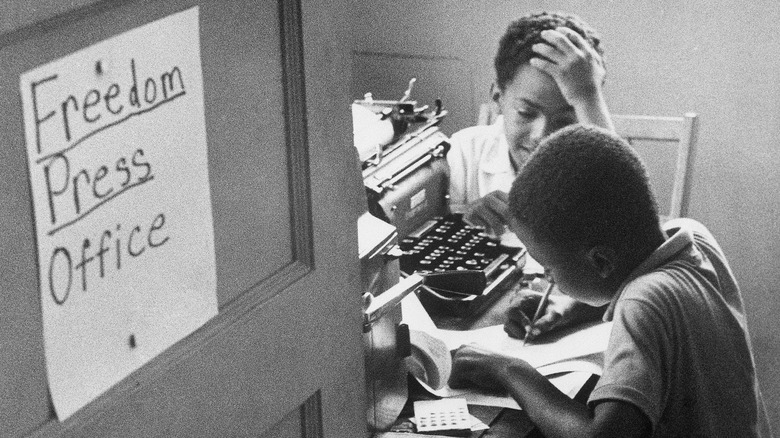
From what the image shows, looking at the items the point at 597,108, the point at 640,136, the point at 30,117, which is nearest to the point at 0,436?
the point at 30,117

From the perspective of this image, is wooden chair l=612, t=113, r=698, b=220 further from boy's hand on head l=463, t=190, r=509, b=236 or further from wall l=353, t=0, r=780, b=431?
boy's hand on head l=463, t=190, r=509, b=236

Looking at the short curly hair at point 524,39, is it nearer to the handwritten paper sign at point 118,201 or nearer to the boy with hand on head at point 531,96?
the boy with hand on head at point 531,96

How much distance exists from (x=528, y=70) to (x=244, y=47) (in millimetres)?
1531

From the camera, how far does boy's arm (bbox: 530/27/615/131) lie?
2.29 meters

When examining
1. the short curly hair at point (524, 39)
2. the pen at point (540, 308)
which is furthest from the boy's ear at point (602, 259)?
the short curly hair at point (524, 39)

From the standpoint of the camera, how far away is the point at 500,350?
5.88ft

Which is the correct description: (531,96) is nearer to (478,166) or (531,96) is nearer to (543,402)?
(478,166)

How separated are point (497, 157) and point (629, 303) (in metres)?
1.12

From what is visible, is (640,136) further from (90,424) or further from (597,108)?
(90,424)

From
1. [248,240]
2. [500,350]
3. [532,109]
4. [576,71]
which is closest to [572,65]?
[576,71]

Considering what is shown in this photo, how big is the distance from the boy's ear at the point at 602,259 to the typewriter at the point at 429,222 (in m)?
0.39

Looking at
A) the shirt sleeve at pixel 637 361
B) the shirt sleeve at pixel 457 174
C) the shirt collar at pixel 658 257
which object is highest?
the shirt collar at pixel 658 257

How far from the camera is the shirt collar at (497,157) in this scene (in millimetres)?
2543

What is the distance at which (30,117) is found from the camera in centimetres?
68
